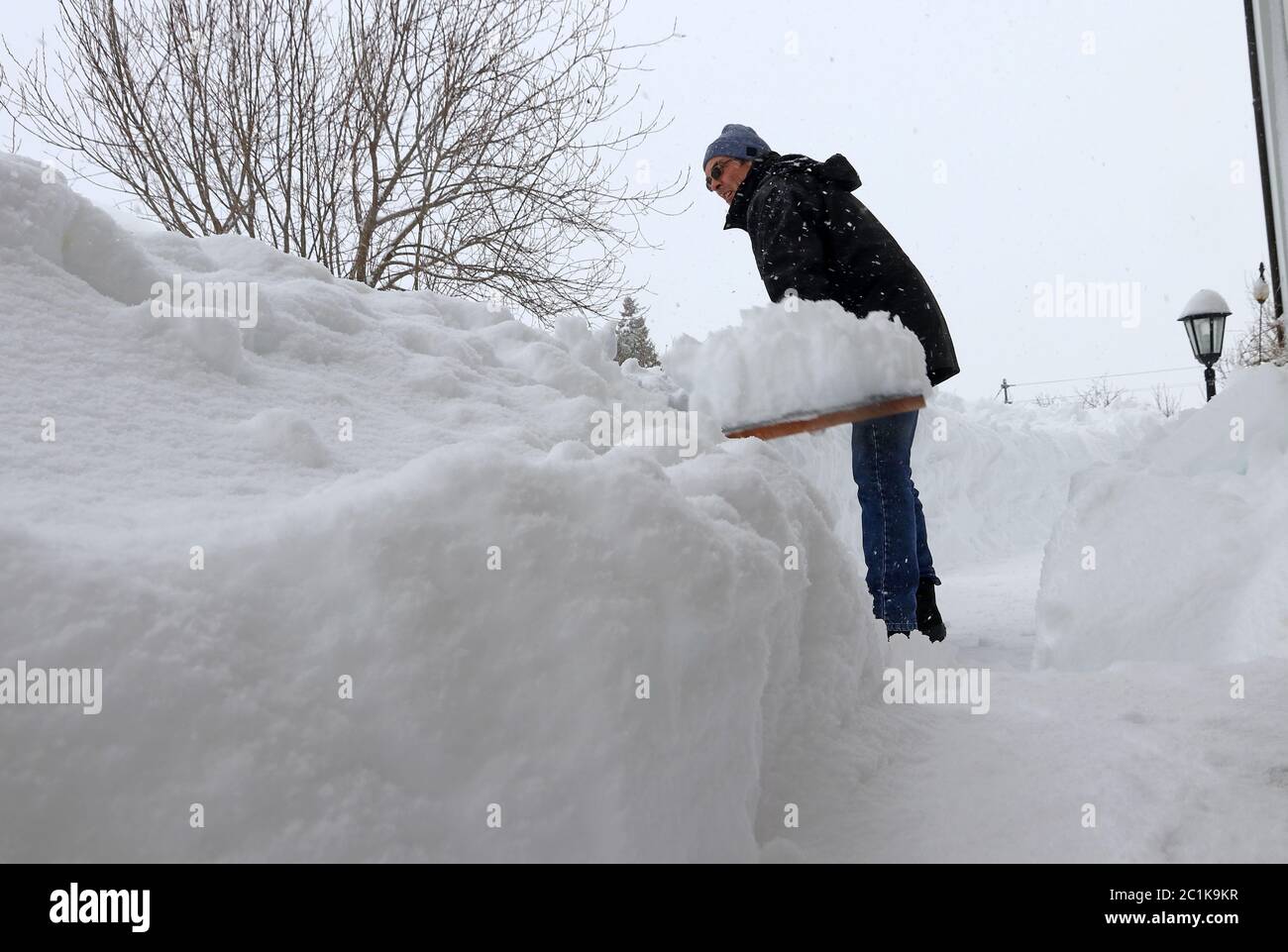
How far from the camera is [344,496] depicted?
107 centimetres

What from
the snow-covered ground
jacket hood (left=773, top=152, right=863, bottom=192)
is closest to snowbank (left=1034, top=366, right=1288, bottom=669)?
the snow-covered ground

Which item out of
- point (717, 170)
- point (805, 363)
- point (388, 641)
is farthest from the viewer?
point (717, 170)

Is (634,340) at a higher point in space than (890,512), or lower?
higher

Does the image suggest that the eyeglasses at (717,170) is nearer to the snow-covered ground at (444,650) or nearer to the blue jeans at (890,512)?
the blue jeans at (890,512)

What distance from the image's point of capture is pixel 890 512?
2.80 metres

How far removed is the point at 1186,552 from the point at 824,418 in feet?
4.88

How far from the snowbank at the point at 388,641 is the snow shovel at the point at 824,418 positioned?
870 mm

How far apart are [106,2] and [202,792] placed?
692 centimetres

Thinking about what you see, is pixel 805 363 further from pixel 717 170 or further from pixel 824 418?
pixel 717 170

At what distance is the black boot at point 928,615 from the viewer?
3.16 metres

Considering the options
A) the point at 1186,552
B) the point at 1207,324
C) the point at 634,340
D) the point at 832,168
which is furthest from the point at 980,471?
the point at 832,168

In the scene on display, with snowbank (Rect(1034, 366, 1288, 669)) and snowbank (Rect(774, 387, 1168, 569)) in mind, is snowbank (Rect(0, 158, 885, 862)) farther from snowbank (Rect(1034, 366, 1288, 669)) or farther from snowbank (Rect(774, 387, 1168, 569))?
snowbank (Rect(774, 387, 1168, 569))

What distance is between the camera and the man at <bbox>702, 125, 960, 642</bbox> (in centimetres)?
278
